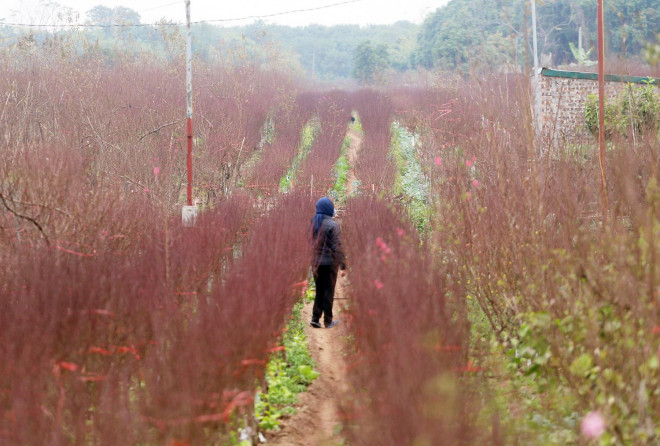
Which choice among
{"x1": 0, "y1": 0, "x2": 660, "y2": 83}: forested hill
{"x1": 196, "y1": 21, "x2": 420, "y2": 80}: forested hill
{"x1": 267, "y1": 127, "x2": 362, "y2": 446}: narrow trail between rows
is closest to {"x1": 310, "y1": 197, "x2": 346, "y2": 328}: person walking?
{"x1": 267, "y1": 127, "x2": 362, "y2": 446}: narrow trail between rows

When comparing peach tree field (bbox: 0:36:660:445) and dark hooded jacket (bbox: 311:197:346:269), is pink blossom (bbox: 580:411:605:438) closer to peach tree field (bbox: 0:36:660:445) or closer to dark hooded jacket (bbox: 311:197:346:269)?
peach tree field (bbox: 0:36:660:445)

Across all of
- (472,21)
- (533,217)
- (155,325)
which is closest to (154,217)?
(155,325)

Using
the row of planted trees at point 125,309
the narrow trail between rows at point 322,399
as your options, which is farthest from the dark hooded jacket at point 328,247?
the narrow trail between rows at point 322,399

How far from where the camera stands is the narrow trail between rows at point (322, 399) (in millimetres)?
5418

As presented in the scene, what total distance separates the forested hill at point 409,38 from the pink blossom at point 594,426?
7.31m

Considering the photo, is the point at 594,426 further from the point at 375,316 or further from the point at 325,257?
the point at 325,257

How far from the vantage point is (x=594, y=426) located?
3.65 meters

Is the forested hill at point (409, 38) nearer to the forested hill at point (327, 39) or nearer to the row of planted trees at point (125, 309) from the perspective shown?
the forested hill at point (327, 39)

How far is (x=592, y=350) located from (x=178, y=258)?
13.8ft

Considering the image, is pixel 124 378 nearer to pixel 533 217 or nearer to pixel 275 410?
pixel 275 410

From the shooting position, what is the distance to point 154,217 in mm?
8641

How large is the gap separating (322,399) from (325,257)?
2433 millimetres

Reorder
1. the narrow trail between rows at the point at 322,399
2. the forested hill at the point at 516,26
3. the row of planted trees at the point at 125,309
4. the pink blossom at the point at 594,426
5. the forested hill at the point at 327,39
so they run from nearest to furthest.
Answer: the pink blossom at the point at 594,426, the row of planted trees at the point at 125,309, the narrow trail between rows at the point at 322,399, the forested hill at the point at 516,26, the forested hill at the point at 327,39

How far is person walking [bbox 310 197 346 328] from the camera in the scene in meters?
8.48
